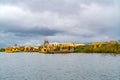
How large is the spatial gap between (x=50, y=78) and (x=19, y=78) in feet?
18.8

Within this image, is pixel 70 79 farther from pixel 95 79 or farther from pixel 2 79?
pixel 2 79

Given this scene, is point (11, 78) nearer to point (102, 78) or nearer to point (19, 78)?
point (19, 78)

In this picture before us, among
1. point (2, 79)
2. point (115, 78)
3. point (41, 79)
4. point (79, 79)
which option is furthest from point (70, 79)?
point (2, 79)

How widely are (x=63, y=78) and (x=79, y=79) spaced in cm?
308

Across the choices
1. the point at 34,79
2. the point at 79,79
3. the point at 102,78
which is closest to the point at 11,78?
the point at 34,79

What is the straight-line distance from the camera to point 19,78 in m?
48.8

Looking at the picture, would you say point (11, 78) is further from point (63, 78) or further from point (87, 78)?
point (87, 78)

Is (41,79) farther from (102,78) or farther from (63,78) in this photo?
(102,78)

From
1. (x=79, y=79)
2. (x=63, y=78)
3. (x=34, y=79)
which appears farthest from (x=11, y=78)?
(x=79, y=79)

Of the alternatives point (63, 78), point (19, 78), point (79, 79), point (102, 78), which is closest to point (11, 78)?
point (19, 78)

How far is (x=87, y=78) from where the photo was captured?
158ft

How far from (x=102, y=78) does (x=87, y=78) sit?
8.94 ft

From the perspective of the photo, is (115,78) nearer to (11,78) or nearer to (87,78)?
(87,78)

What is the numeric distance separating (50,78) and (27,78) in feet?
13.8
